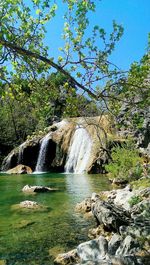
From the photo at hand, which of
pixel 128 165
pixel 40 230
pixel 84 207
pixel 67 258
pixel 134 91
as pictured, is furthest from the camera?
pixel 128 165

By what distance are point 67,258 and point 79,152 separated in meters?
35.1

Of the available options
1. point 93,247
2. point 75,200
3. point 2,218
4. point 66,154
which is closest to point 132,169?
point 75,200

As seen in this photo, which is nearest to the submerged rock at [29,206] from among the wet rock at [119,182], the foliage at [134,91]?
the wet rock at [119,182]

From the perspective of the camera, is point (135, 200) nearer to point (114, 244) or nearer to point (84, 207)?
point (84, 207)

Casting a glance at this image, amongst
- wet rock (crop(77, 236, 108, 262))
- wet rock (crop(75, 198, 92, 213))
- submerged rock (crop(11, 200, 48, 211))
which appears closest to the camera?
wet rock (crop(77, 236, 108, 262))

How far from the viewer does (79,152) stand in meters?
46.3

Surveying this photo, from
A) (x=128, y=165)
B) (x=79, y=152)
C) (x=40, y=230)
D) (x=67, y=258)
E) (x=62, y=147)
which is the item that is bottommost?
(x=67, y=258)

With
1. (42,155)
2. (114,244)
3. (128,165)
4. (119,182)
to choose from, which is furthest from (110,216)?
(42,155)

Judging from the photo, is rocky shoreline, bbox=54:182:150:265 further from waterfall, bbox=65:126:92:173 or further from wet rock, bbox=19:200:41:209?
waterfall, bbox=65:126:92:173

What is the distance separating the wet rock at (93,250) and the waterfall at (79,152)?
31.6 metres

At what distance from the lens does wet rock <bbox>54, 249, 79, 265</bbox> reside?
1113 cm

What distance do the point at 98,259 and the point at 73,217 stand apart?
246 inches

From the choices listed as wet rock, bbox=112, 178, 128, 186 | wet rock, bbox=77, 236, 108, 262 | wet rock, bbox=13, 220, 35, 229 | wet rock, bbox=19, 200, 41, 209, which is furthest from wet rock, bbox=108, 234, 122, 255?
wet rock, bbox=112, 178, 128, 186

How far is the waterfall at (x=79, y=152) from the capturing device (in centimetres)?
4472
